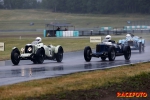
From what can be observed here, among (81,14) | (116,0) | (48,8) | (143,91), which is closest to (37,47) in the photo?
(143,91)

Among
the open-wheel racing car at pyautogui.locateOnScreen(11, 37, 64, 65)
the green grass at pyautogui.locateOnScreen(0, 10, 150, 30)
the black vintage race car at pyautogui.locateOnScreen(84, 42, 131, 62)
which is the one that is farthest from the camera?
the green grass at pyautogui.locateOnScreen(0, 10, 150, 30)

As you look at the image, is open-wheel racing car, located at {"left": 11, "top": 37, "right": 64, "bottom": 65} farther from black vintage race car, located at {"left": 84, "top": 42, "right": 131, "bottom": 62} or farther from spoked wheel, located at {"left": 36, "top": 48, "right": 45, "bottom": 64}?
black vintage race car, located at {"left": 84, "top": 42, "right": 131, "bottom": 62}

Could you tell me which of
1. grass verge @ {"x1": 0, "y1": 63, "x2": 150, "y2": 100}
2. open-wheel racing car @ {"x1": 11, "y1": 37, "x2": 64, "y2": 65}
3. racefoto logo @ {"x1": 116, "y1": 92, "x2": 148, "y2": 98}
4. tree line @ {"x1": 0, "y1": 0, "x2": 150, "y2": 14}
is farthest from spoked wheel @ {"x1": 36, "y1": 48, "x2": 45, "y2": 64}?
tree line @ {"x1": 0, "y1": 0, "x2": 150, "y2": 14}

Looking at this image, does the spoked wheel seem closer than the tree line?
Yes

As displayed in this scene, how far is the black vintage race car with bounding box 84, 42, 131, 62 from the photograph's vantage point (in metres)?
27.5

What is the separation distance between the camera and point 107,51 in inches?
1097

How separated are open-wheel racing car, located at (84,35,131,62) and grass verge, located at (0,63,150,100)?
8.43 metres

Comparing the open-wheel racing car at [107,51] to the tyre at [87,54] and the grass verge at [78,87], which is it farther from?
the grass verge at [78,87]

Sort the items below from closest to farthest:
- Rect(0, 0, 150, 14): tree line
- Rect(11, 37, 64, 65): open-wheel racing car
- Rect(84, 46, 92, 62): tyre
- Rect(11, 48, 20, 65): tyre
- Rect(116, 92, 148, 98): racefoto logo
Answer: Rect(116, 92, 148, 98): racefoto logo
Rect(11, 48, 20, 65): tyre
Rect(11, 37, 64, 65): open-wheel racing car
Rect(84, 46, 92, 62): tyre
Rect(0, 0, 150, 14): tree line

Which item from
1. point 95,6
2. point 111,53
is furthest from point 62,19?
point 111,53

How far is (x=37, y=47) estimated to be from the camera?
→ 87.1ft

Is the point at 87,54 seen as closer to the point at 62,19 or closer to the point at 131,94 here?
the point at 131,94

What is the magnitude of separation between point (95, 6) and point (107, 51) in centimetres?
8816

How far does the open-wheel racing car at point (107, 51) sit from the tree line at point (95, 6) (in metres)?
72.6
